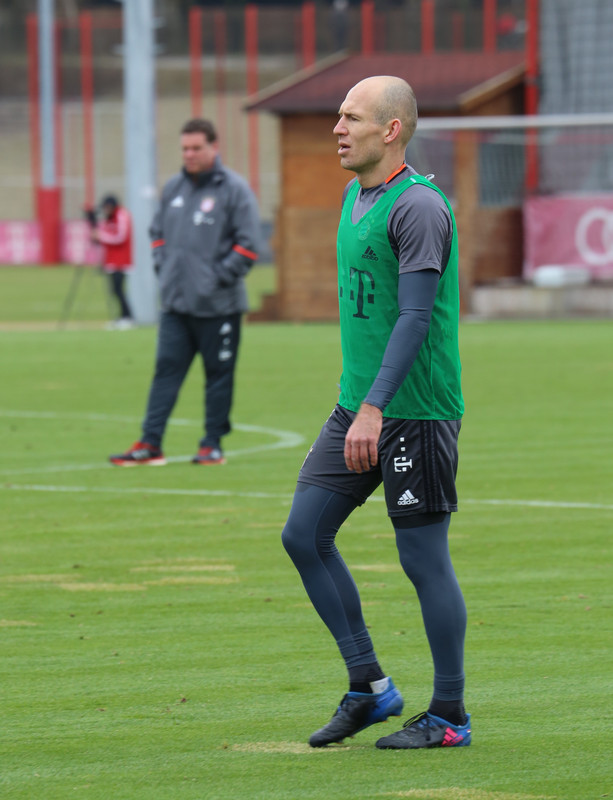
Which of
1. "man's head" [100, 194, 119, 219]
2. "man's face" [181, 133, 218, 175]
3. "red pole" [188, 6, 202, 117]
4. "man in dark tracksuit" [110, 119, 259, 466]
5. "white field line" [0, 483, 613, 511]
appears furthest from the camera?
"red pole" [188, 6, 202, 117]

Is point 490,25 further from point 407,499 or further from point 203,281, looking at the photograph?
point 407,499

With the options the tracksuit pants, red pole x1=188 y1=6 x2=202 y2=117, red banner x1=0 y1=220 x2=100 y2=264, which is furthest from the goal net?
red pole x1=188 y1=6 x2=202 y2=117

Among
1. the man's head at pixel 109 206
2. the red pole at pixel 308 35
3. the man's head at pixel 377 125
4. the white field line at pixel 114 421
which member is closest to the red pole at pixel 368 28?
the red pole at pixel 308 35

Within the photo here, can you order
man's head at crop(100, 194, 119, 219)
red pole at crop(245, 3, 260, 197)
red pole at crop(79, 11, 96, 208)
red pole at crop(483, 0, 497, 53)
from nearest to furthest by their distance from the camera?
1. man's head at crop(100, 194, 119, 219)
2. red pole at crop(483, 0, 497, 53)
3. red pole at crop(245, 3, 260, 197)
4. red pole at crop(79, 11, 96, 208)

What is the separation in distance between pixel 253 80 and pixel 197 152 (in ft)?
162

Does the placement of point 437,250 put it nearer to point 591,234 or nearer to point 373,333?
point 373,333

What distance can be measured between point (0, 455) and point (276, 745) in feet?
24.3

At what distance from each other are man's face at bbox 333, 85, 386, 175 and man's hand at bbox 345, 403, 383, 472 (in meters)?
0.73

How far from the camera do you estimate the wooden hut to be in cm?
2686

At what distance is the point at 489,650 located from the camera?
6062 mm

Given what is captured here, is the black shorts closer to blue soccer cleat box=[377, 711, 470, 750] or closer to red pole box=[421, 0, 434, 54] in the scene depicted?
blue soccer cleat box=[377, 711, 470, 750]

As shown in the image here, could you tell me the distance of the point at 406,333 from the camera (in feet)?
15.3

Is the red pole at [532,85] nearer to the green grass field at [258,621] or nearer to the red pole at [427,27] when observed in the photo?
the green grass field at [258,621]

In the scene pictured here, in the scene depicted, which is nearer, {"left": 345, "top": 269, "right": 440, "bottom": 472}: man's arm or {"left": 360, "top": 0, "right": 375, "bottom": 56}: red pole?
{"left": 345, "top": 269, "right": 440, "bottom": 472}: man's arm
